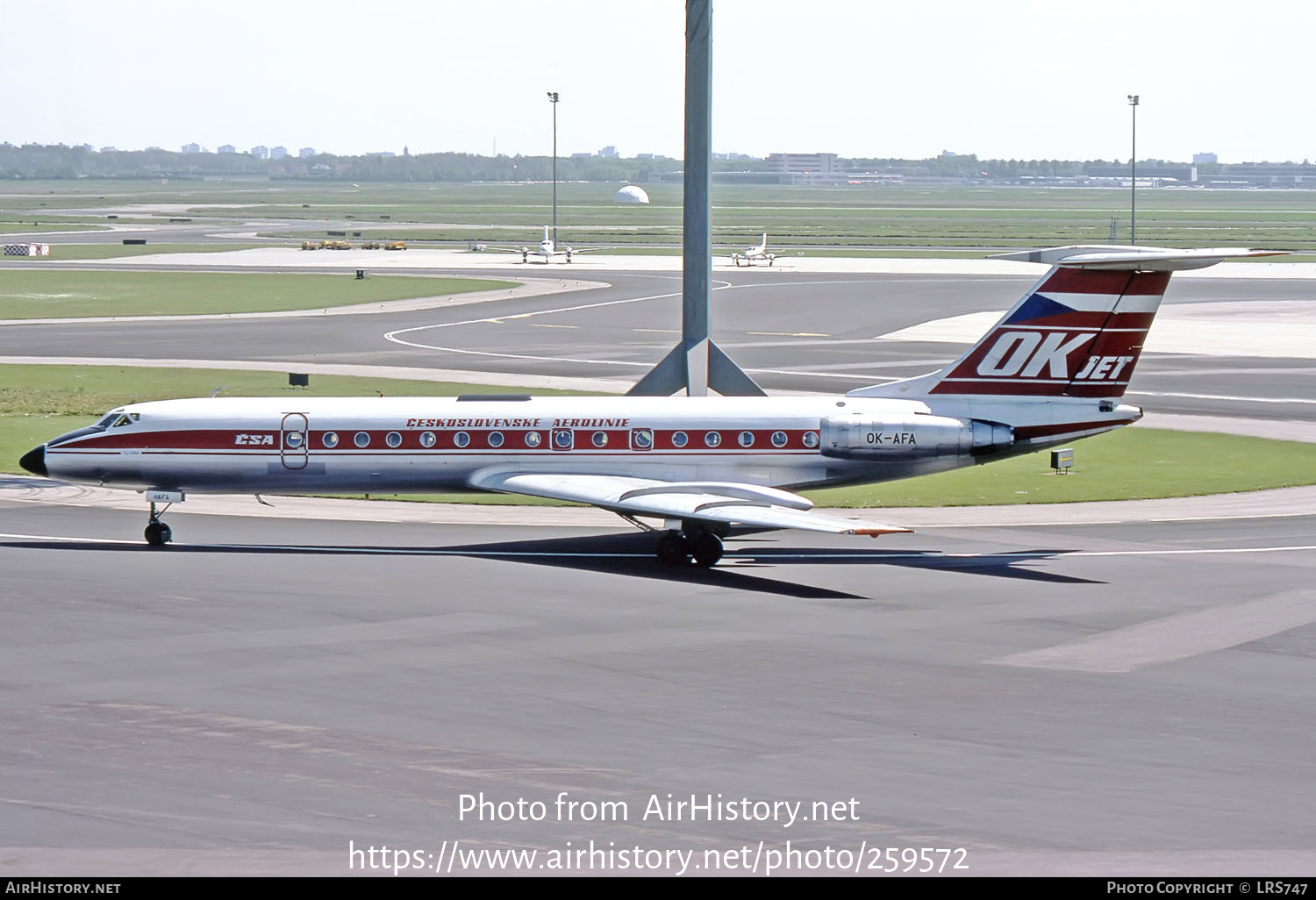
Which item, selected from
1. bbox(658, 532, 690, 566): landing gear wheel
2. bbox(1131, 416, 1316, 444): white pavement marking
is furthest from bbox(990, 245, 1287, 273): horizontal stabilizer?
bbox(1131, 416, 1316, 444): white pavement marking

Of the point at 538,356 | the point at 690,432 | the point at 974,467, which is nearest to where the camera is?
the point at 690,432

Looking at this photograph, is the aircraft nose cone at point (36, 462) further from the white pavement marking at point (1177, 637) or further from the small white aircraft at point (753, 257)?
the small white aircraft at point (753, 257)

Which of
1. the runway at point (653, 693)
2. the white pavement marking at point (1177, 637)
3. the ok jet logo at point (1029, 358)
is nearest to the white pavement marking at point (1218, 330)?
the ok jet logo at point (1029, 358)

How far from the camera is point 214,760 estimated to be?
1905 cm

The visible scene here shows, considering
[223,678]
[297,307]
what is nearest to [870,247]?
[297,307]

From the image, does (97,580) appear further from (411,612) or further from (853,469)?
(853,469)

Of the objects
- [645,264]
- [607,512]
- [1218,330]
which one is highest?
[645,264]

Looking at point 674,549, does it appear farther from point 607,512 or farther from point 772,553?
point 607,512

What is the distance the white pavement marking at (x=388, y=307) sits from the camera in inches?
3265

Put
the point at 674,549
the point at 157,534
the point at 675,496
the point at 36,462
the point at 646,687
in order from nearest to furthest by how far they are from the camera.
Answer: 1. the point at 646,687
2. the point at 675,496
3. the point at 674,549
4. the point at 157,534
5. the point at 36,462

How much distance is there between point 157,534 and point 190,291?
71.1m

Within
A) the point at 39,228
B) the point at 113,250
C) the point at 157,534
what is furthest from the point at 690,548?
the point at 39,228

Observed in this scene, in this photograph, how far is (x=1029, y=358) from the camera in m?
33.1

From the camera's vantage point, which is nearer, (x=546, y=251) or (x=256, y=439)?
(x=256, y=439)
